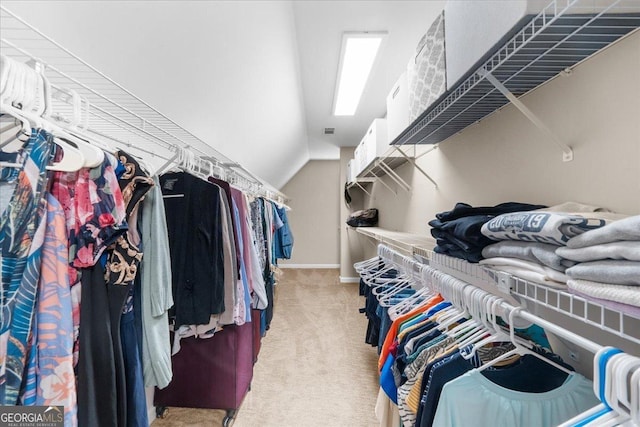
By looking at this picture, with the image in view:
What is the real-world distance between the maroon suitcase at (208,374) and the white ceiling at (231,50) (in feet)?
4.49

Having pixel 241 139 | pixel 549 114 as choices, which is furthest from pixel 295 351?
pixel 549 114

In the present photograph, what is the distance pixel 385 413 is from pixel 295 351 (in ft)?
5.69

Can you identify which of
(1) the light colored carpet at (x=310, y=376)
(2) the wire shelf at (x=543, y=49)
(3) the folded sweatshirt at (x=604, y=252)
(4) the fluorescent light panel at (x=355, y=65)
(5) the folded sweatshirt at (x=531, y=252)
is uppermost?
(4) the fluorescent light panel at (x=355, y=65)

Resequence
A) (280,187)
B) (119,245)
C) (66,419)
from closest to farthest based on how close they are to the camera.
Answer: (66,419) < (119,245) < (280,187)

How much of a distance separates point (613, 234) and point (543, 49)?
598mm

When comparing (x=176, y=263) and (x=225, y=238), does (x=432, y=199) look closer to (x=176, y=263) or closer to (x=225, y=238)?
(x=225, y=238)

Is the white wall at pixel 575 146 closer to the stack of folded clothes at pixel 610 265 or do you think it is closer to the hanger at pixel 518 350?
the hanger at pixel 518 350

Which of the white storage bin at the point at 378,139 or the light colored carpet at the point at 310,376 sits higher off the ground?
the white storage bin at the point at 378,139

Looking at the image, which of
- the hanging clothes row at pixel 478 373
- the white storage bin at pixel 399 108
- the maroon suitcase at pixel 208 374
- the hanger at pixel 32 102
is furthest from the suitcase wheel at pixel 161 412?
the white storage bin at pixel 399 108

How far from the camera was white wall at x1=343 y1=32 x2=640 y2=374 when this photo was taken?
79cm

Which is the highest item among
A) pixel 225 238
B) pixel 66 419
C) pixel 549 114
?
pixel 549 114

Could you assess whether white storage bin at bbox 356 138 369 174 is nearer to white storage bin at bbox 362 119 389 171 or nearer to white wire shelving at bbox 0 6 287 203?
white storage bin at bbox 362 119 389 171

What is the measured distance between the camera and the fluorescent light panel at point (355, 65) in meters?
2.21

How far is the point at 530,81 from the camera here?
3.51 ft
